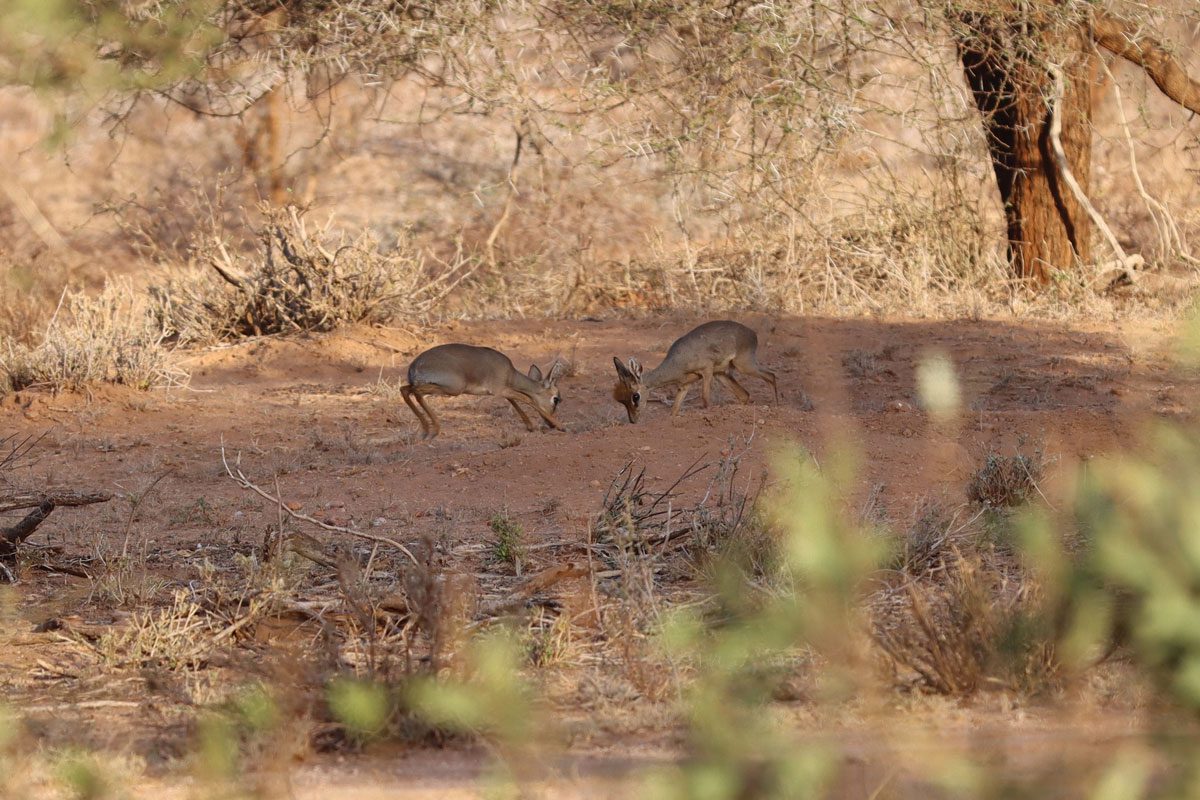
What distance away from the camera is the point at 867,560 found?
3934 millimetres

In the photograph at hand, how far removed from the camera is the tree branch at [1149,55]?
39.6ft

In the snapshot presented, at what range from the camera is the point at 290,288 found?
12.4 metres

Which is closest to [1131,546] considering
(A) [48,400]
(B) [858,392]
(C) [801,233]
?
(B) [858,392]

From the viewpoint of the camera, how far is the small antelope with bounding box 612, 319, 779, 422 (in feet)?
34.2

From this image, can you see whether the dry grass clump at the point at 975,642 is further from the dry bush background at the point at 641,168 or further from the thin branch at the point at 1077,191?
the thin branch at the point at 1077,191

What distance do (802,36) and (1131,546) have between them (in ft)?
25.0

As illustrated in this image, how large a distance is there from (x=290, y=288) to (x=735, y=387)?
403cm

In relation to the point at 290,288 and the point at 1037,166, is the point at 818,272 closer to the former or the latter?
the point at 1037,166

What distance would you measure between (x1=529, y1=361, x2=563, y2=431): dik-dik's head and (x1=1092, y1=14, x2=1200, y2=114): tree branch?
515cm

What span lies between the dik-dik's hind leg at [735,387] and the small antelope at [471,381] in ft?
4.31

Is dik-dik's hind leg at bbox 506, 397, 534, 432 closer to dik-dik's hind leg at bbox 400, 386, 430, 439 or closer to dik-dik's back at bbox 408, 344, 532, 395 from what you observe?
dik-dik's back at bbox 408, 344, 532, 395

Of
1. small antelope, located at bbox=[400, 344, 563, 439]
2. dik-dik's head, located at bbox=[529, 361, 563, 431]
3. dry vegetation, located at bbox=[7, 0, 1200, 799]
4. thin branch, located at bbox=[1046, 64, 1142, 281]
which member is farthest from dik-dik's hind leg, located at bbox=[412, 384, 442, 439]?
thin branch, located at bbox=[1046, 64, 1142, 281]

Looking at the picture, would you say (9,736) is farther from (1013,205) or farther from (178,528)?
(1013,205)

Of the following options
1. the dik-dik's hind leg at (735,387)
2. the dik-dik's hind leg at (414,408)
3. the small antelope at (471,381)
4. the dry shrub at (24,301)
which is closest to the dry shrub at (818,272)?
the dik-dik's hind leg at (735,387)
